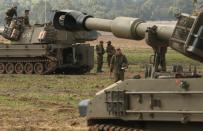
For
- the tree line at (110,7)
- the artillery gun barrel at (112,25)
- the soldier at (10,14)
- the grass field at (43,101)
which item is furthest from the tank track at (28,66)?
the tree line at (110,7)

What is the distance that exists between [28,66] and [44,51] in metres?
1.03

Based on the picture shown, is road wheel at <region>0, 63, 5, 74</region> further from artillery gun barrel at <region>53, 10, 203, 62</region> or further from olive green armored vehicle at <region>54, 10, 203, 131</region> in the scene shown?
olive green armored vehicle at <region>54, 10, 203, 131</region>

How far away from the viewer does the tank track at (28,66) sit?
1196 inches

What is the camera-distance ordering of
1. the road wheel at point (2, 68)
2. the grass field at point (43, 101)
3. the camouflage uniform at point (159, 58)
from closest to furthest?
the camouflage uniform at point (159, 58)
the grass field at point (43, 101)
the road wheel at point (2, 68)

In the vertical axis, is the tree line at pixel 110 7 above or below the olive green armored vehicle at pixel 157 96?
below

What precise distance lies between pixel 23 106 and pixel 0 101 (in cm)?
140

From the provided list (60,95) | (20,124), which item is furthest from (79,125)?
(60,95)

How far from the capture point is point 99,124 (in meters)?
10.8

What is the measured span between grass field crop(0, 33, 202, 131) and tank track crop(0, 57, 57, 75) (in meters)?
2.74

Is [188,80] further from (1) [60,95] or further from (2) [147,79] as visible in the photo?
(1) [60,95]

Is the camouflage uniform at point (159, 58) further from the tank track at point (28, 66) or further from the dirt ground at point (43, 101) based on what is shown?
the tank track at point (28, 66)

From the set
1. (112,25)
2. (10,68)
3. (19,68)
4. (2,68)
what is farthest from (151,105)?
(2,68)

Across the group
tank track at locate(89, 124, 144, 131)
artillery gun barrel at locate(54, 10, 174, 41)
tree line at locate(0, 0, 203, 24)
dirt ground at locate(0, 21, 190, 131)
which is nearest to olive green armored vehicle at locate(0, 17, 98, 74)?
dirt ground at locate(0, 21, 190, 131)

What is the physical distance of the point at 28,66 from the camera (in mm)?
30844
